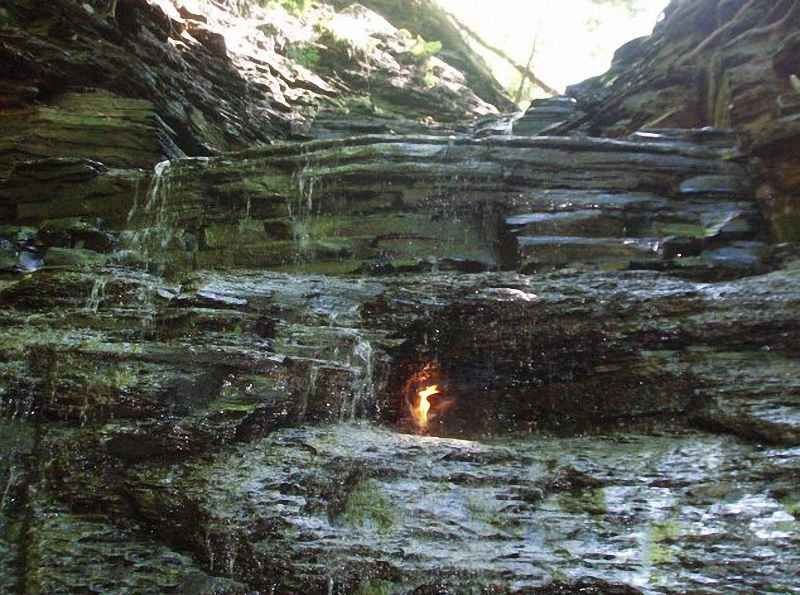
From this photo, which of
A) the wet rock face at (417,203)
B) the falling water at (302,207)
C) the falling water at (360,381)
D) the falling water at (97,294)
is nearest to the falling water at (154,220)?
the wet rock face at (417,203)

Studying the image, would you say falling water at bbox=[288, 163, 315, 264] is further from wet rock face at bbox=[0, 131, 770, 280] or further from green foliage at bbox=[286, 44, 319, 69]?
green foliage at bbox=[286, 44, 319, 69]

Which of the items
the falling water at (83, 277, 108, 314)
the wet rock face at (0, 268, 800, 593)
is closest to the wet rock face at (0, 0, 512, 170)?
the falling water at (83, 277, 108, 314)

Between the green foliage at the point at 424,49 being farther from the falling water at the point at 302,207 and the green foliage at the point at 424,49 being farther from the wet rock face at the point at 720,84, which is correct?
the falling water at the point at 302,207

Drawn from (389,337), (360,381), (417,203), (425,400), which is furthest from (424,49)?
(360,381)

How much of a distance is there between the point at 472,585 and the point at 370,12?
23.5m

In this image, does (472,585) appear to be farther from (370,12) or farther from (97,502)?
(370,12)

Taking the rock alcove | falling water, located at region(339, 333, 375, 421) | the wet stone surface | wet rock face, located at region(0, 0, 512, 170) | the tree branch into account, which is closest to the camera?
the wet stone surface

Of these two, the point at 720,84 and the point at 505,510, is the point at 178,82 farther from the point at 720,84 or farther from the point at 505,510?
the point at 505,510

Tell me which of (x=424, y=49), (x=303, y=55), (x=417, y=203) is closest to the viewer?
(x=417, y=203)

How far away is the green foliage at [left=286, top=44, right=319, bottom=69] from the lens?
19562mm

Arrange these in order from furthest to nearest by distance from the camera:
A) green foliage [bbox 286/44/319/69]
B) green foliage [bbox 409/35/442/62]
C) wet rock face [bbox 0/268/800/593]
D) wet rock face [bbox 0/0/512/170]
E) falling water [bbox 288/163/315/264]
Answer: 1. green foliage [bbox 409/35/442/62]
2. green foliage [bbox 286/44/319/69]
3. wet rock face [bbox 0/0/512/170]
4. falling water [bbox 288/163/315/264]
5. wet rock face [bbox 0/268/800/593]

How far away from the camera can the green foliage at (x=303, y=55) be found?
19.6m

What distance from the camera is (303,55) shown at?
1972cm

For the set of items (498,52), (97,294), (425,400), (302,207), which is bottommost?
(425,400)
